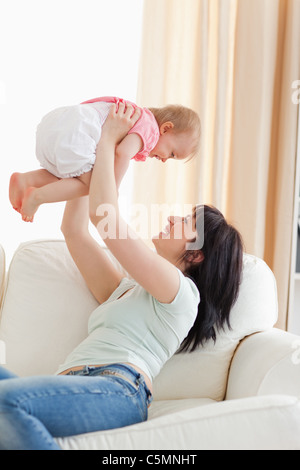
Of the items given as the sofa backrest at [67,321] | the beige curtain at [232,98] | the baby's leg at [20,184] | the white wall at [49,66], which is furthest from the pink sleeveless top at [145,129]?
the white wall at [49,66]

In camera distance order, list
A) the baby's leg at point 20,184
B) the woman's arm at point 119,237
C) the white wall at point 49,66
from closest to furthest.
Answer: the woman's arm at point 119,237 → the baby's leg at point 20,184 → the white wall at point 49,66

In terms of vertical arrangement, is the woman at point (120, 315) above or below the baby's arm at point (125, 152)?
below

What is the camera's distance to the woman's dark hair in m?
1.67

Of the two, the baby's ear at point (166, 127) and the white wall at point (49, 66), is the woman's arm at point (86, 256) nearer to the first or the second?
the baby's ear at point (166, 127)

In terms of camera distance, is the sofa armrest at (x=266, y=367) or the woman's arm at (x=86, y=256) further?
the woman's arm at (x=86, y=256)

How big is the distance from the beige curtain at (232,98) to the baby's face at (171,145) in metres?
0.97

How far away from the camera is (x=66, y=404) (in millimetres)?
1242

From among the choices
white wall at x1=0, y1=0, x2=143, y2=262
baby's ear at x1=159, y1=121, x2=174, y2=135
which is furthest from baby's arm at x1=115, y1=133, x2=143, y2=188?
white wall at x1=0, y1=0, x2=143, y2=262

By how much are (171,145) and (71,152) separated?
1.23ft

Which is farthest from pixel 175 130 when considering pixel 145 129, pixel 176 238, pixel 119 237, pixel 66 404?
pixel 66 404

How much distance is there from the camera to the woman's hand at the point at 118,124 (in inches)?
60.6

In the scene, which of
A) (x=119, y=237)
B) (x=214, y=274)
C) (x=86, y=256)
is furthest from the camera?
(x=86, y=256)

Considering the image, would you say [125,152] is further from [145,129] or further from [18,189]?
[18,189]
